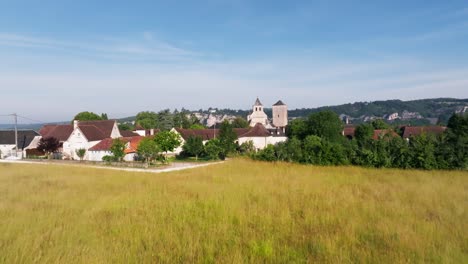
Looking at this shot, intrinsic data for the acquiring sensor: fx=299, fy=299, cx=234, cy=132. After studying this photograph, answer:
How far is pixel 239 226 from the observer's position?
6883mm

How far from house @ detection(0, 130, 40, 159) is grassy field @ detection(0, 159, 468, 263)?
1641 inches

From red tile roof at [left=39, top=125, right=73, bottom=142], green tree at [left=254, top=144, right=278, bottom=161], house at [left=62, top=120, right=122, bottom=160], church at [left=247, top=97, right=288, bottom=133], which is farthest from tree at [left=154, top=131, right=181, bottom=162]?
church at [left=247, top=97, right=288, bottom=133]

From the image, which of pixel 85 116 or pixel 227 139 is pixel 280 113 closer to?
pixel 85 116

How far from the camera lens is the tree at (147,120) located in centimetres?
9489

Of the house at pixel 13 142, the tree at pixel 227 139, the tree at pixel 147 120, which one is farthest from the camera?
the tree at pixel 147 120

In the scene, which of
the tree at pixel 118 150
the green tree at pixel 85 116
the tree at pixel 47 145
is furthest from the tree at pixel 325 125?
the green tree at pixel 85 116

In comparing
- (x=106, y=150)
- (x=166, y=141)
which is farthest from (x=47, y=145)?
(x=166, y=141)

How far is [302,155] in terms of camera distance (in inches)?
948

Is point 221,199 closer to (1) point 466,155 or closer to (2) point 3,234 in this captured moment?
(2) point 3,234

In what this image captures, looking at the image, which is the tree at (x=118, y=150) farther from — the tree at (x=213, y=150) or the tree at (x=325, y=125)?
the tree at (x=325, y=125)

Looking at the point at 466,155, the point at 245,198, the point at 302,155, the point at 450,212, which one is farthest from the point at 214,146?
the point at 450,212

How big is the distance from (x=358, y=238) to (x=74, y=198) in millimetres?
9171

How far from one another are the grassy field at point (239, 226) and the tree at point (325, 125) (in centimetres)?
3435

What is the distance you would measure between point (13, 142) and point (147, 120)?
5175cm
